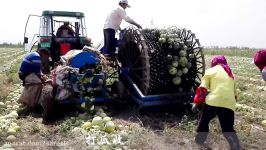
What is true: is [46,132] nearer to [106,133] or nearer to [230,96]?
[106,133]

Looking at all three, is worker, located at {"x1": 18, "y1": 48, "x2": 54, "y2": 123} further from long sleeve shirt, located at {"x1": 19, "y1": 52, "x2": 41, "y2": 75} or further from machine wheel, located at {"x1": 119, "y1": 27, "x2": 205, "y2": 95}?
machine wheel, located at {"x1": 119, "y1": 27, "x2": 205, "y2": 95}

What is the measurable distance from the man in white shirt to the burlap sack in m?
2.02

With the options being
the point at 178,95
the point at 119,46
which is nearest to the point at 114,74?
the point at 119,46

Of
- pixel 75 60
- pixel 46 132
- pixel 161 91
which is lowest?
pixel 46 132

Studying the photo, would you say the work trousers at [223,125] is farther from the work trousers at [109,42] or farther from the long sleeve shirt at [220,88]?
the work trousers at [109,42]

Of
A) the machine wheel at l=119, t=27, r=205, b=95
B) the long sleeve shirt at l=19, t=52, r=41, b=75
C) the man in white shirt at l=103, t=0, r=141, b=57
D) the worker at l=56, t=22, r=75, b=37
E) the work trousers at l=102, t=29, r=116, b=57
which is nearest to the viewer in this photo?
the machine wheel at l=119, t=27, r=205, b=95

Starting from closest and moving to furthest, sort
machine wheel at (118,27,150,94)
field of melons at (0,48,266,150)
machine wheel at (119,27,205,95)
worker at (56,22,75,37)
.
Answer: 1. field of melons at (0,48,266,150)
2. machine wheel at (118,27,150,94)
3. machine wheel at (119,27,205,95)
4. worker at (56,22,75,37)

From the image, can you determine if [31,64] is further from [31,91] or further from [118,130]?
[118,130]

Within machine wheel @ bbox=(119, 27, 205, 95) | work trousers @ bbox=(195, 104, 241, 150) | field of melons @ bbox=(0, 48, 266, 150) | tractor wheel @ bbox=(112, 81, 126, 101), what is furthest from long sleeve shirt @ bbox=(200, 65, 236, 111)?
tractor wheel @ bbox=(112, 81, 126, 101)

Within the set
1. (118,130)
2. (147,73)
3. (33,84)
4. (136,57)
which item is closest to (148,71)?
(147,73)

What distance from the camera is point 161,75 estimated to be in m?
8.49

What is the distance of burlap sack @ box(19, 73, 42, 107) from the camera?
840 centimetres

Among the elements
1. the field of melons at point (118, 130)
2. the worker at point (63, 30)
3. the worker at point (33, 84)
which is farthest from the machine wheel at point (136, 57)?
the worker at point (63, 30)

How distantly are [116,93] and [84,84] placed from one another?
1.03 meters
